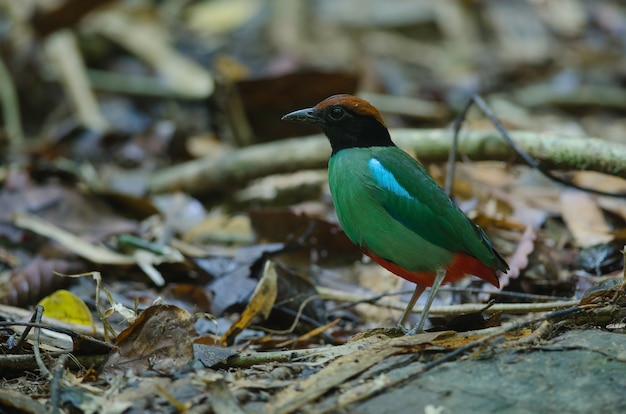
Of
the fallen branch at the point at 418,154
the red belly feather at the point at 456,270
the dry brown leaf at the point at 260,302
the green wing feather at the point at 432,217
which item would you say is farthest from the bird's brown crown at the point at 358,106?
the fallen branch at the point at 418,154

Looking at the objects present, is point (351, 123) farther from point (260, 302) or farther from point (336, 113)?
point (260, 302)

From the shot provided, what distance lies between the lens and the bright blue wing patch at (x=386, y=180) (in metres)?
3.62

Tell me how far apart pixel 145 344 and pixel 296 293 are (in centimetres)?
133

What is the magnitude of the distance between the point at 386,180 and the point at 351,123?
45 centimetres

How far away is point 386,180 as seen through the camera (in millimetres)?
3648

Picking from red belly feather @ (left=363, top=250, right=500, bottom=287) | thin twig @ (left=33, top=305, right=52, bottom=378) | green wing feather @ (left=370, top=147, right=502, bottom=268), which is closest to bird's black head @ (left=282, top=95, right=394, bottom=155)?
green wing feather @ (left=370, top=147, right=502, bottom=268)

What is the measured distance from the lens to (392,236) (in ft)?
11.8

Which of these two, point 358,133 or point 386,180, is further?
point 358,133

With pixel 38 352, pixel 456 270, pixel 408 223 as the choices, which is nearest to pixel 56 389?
pixel 38 352

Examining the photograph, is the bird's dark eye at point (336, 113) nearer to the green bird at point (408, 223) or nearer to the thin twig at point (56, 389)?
the green bird at point (408, 223)

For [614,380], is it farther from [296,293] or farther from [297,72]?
[297,72]

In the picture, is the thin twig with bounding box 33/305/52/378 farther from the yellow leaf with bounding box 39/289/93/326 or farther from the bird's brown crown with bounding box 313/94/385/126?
the bird's brown crown with bounding box 313/94/385/126

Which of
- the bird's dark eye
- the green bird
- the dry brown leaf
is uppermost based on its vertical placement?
the bird's dark eye

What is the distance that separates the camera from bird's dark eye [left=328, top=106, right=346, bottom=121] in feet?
12.9
